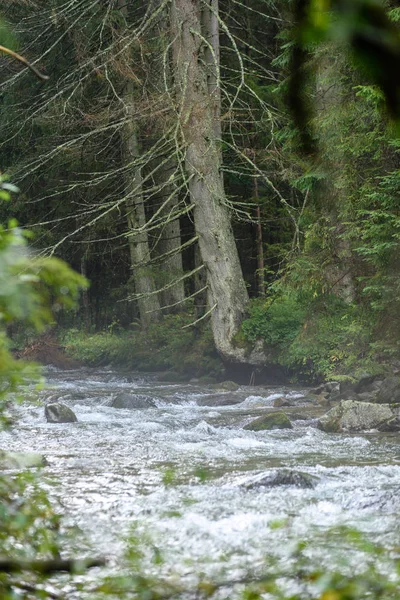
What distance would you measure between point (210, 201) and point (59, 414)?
7.24 metres

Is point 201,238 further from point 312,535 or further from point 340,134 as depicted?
point 312,535

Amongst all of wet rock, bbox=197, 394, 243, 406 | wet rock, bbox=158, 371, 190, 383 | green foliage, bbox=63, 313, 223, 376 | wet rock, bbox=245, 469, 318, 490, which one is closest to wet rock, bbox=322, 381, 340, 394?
wet rock, bbox=197, 394, 243, 406

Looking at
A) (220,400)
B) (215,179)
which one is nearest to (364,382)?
(220,400)

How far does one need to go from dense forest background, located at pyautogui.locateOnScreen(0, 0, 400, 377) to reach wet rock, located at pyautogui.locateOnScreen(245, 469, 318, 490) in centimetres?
314

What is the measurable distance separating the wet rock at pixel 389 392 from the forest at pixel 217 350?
424mm

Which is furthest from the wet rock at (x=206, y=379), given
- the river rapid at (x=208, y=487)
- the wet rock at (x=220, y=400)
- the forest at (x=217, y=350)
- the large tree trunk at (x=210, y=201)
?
the river rapid at (x=208, y=487)

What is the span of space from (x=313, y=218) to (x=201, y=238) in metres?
4.02

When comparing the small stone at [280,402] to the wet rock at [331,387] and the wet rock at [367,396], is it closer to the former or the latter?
the wet rock at [331,387]

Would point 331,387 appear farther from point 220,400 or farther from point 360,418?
point 360,418

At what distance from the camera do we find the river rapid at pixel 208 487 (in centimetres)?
515

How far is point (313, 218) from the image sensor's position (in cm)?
1455

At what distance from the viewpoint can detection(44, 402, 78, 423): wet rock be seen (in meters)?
12.1

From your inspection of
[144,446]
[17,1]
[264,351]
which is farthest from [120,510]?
[17,1]

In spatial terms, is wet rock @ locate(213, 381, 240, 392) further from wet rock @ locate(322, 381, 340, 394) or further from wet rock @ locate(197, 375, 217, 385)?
wet rock @ locate(322, 381, 340, 394)
